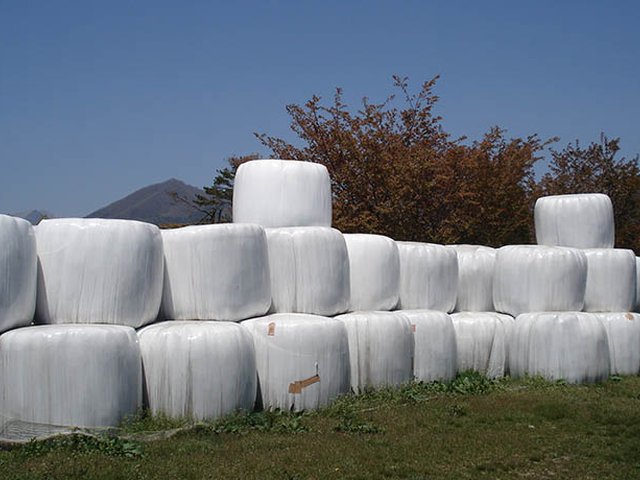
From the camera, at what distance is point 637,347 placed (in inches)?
514

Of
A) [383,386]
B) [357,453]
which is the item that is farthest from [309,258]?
[357,453]

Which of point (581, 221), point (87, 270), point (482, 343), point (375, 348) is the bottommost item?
point (482, 343)

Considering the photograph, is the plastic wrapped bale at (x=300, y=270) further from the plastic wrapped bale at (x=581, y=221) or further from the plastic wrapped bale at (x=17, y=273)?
the plastic wrapped bale at (x=581, y=221)

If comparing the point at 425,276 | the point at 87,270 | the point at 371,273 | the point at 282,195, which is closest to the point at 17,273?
the point at 87,270

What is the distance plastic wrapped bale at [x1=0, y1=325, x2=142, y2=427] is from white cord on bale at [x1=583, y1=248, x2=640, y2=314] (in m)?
7.92

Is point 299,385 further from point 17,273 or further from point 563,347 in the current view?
point 563,347

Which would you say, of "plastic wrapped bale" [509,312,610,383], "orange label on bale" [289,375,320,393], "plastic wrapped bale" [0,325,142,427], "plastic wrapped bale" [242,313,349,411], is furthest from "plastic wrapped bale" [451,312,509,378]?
"plastic wrapped bale" [0,325,142,427]

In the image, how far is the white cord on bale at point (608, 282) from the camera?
1323 centimetres

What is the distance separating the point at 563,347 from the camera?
470 inches

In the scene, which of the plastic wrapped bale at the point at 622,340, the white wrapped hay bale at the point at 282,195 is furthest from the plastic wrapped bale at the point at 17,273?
the plastic wrapped bale at the point at 622,340

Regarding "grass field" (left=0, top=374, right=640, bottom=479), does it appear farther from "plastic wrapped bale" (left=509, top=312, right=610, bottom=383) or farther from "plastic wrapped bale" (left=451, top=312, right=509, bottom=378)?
"plastic wrapped bale" (left=451, top=312, right=509, bottom=378)

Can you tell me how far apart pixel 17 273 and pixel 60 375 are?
1.12 metres

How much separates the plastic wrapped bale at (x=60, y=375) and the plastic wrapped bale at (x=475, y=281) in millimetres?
6197

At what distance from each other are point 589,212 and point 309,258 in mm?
5492
